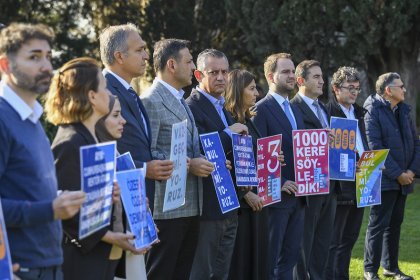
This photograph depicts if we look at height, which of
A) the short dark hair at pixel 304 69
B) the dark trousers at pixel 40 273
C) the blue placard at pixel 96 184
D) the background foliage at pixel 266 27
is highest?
the background foliage at pixel 266 27

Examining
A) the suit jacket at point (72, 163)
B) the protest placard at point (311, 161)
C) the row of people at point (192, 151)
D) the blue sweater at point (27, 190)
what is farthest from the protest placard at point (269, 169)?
the blue sweater at point (27, 190)

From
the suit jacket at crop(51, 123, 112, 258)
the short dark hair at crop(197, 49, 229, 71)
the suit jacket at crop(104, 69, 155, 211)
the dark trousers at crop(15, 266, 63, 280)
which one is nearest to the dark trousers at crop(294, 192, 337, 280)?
the short dark hair at crop(197, 49, 229, 71)

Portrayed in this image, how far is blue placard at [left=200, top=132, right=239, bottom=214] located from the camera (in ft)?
22.4

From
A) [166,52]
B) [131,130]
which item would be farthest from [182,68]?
[131,130]

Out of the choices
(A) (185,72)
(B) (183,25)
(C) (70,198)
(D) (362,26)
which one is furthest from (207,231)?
(B) (183,25)

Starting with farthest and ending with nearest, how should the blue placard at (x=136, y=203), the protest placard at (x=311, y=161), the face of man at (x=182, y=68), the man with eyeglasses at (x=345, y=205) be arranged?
the man with eyeglasses at (x=345, y=205) < the protest placard at (x=311, y=161) < the face of man at (x=182, y=68) < the blue placard at (x=136, y=203)

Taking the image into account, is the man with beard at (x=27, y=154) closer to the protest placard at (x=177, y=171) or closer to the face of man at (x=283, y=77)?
the protest placard at (x=177, y=171)

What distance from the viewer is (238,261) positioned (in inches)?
304

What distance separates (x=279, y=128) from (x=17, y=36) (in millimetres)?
4467

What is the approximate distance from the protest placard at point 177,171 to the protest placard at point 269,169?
157 cm

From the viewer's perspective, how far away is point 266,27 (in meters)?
23.2

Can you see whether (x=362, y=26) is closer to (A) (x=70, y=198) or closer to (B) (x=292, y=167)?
(B) (x=292, y=167)

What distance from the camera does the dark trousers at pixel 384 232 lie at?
31.8 feet

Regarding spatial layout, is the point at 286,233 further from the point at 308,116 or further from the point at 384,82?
the point at 384,82
